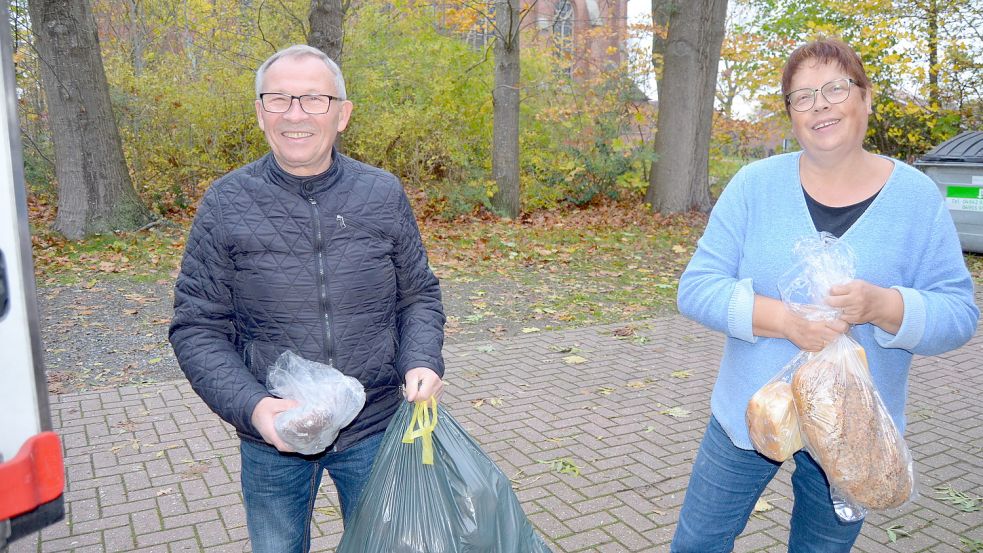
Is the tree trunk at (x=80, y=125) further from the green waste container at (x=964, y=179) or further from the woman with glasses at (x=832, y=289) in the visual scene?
the green waste container at (x=964, y=179)

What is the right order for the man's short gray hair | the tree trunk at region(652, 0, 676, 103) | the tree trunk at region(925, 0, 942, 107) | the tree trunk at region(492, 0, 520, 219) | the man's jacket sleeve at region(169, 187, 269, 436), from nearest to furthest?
the man's jacket sleeve at region(169, 187, 269, 436) → the man's short gray hair → the tree trunk at region(492, 0, 520, 219) → the tree trunk at region(652, 0, 676, 103) → the tree trunk at region(925, 0, 942, 107)

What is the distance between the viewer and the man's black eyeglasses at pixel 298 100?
2166 mm

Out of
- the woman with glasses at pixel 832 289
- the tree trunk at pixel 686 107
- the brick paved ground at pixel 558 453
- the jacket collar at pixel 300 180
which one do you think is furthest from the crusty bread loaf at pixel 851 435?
the tree trunk at pixel 686 107

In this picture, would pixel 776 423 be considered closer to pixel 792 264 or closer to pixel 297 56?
pixel 792 264

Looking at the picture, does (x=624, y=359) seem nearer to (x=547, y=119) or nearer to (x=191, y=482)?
(x=191, y=482)

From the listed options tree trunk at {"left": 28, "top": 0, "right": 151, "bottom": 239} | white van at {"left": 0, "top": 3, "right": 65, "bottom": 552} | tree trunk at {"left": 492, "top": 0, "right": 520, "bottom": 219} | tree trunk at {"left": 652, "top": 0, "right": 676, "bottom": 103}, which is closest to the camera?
white van at {"left": 0, "top": 3, "right": 65, "bottom": 552}

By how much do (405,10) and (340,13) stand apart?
20.3 feet

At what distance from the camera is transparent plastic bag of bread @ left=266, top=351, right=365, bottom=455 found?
6.56ft

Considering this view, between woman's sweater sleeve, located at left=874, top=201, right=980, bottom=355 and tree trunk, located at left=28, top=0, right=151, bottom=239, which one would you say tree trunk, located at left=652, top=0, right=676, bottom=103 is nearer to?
tree trunk, located at left=28, top=0, right=151, bottom=239

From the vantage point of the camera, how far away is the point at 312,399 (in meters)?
2.04

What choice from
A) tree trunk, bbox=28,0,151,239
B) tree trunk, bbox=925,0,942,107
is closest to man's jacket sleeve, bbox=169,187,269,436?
tree trunk, bbox=28,0,151,239

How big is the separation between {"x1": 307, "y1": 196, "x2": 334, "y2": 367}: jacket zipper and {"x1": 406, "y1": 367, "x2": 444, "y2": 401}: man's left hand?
0.79 feet

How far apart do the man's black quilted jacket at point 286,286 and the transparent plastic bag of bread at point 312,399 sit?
6 cm

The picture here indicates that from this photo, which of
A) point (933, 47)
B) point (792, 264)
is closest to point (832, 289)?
point (792, 264)
